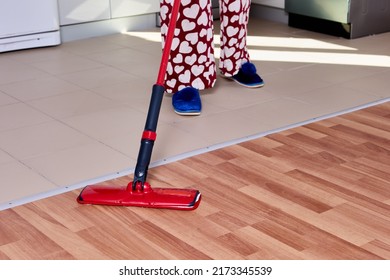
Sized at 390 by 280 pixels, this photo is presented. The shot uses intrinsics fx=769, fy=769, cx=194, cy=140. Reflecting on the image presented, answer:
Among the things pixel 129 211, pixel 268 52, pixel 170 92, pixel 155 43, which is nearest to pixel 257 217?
pixel 129 211

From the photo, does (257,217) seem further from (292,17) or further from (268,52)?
(292,17)

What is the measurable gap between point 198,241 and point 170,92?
999 millimetres

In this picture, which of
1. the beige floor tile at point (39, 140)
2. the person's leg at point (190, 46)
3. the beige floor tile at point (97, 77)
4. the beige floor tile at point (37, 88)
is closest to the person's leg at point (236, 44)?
the person's leg at point (190, 46)

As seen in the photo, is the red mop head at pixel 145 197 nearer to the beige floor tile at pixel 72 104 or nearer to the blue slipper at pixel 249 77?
the beige floor tile at pixel 72 104

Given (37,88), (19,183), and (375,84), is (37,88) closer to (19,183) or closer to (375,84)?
(19,183)

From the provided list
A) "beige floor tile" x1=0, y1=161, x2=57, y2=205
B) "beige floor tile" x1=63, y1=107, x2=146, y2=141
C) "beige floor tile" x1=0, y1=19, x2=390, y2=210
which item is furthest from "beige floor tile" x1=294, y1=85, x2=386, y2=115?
"beige floor tile" x1=0, y1=161, x2=57, y2=205

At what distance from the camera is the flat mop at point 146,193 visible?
1835mm

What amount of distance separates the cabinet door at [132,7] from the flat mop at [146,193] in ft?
6.20

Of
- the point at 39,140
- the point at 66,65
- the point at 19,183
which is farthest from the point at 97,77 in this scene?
the point at 19,183

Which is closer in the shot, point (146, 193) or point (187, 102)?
point (146, 193)

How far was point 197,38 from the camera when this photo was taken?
101 inches

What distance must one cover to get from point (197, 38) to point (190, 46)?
0.12 ft

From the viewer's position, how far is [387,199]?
1889 millimetres

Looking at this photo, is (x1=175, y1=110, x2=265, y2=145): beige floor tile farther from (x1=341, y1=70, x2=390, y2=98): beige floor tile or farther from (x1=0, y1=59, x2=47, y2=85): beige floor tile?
(x1=0, y1=59, x2=47, y2=85): beige floor tile
